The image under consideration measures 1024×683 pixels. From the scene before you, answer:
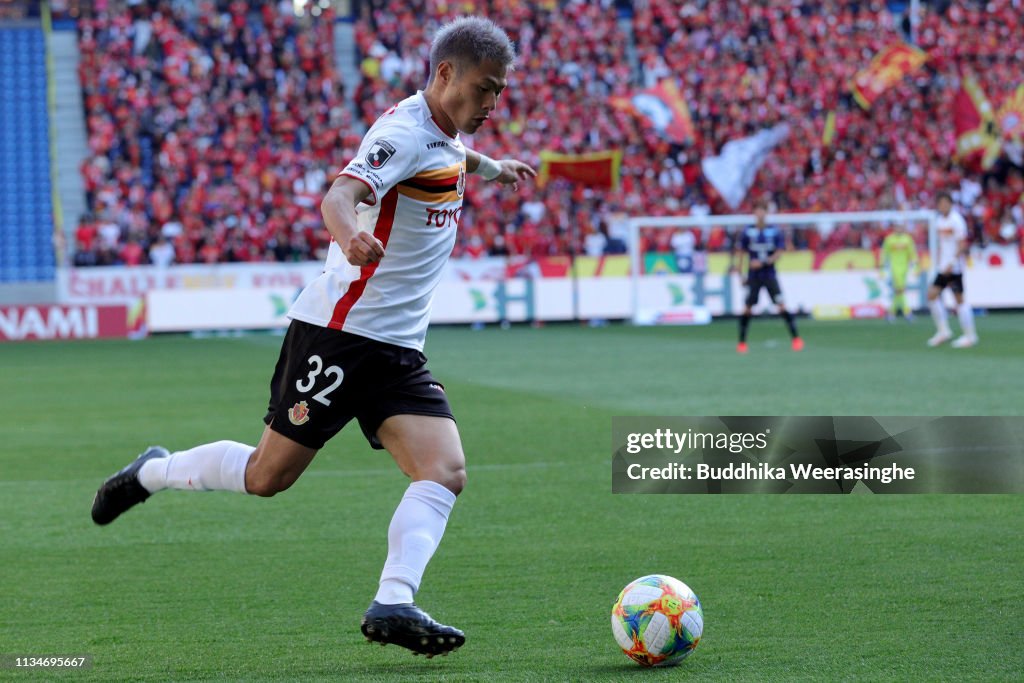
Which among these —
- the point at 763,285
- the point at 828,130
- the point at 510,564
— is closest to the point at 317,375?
the point at 510,564

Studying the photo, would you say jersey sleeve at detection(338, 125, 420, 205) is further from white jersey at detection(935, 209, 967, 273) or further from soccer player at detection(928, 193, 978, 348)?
white jersey at detection(935, 209, 967, 273)

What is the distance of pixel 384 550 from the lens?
252 inches

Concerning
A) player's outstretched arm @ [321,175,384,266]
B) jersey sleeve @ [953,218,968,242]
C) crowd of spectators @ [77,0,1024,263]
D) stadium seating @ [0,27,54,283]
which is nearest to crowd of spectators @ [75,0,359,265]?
crowd of spectators @ [77,0,1024,263]

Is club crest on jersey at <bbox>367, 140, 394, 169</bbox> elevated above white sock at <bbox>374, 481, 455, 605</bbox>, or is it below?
above

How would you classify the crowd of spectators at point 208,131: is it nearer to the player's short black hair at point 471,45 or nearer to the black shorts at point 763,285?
the black shorts at point 763,285

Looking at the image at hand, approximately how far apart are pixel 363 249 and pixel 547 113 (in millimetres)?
29262

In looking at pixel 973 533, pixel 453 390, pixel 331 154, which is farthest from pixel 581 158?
pixel 973 533

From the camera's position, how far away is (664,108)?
104 feet

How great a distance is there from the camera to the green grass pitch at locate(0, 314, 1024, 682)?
4484 millimetres

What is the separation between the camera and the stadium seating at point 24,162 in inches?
1227

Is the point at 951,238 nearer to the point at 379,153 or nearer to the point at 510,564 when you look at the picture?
the point at 510,564

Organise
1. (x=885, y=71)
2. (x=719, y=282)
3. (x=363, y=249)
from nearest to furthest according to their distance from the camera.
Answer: (x=363, y=249), (x=719, y=282), (x=885, y=71)

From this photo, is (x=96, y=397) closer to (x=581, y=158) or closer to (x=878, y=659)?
(x=878, y=659)

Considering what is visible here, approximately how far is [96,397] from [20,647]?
1027cm
